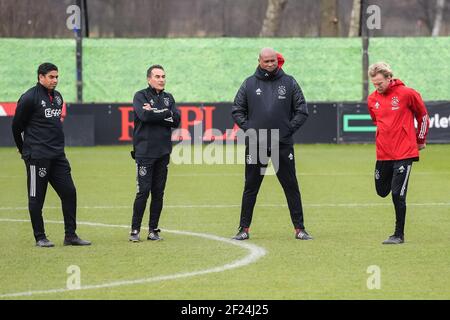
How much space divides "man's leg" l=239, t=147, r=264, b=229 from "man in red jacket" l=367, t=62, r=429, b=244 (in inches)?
52.6

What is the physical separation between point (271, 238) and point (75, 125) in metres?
18.0

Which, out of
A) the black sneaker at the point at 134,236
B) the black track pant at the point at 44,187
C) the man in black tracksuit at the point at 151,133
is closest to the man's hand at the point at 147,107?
the man in black tracksuit at the point at 151,133

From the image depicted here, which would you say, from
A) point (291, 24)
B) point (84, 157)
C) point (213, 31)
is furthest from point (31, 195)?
point (291, 24)

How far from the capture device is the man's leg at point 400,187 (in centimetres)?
1245

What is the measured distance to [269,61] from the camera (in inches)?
497

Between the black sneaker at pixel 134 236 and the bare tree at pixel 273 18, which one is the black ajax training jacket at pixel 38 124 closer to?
the black sneaker at pixel 134 236

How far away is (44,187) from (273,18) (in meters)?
31.5

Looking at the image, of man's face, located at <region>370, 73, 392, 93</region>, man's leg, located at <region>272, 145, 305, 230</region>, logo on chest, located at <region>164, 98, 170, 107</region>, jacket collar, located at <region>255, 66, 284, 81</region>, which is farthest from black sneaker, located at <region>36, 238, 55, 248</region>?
man's face, located at <region>370, 73, 392, 93</region>

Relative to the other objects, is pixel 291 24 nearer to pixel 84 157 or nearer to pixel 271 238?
pixel 84 157

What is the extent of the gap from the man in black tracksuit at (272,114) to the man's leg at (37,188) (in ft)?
6.91

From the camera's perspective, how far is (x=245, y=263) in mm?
11164

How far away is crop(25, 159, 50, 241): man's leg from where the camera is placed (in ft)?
40.7

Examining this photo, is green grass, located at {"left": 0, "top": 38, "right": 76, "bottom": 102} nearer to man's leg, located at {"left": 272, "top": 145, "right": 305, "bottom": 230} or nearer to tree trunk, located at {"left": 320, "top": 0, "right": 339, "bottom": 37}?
tree trunk, located at {"left": 320, "top": 0, "right": 339, "bottom": 37}

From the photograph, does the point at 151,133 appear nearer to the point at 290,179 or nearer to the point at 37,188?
the point at 37,188
